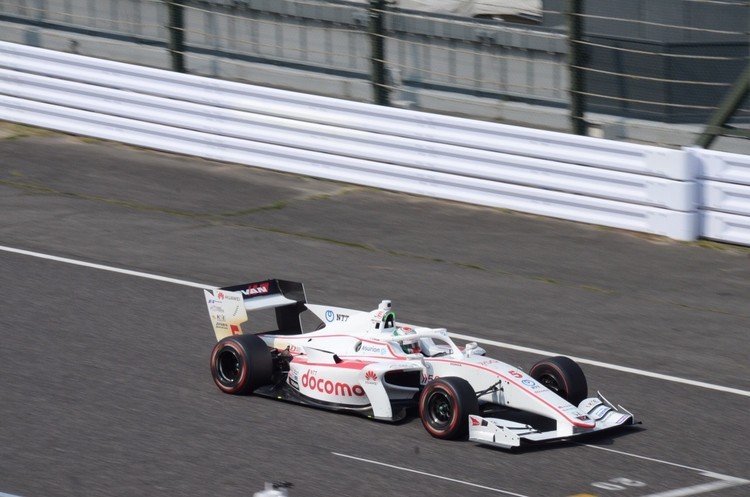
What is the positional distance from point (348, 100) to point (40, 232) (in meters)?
4.41

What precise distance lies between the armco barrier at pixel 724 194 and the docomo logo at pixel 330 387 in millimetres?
6393

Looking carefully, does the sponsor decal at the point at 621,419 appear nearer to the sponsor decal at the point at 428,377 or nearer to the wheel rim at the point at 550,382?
the wheel rim at the point at 550,382

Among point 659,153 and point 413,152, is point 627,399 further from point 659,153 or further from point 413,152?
point 413,152

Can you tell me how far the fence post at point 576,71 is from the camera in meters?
14.2

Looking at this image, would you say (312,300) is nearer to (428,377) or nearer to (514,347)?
(514,347)

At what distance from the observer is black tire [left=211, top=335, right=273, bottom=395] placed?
841 cm

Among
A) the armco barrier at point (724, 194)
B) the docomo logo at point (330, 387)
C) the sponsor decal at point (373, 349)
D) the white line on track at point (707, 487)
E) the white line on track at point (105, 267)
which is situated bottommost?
the white line on track at point (707, 487)

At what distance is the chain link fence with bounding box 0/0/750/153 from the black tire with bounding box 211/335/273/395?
21.8 ft

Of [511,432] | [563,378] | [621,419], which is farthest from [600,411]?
[511,432]

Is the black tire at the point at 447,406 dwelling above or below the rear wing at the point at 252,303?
below

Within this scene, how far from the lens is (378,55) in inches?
607

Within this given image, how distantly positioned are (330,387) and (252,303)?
3.33 ft

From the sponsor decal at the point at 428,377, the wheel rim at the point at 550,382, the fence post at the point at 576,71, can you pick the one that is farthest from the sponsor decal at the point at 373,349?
the fence post at the point at 576,71

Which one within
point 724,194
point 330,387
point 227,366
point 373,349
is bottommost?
point 330,387
